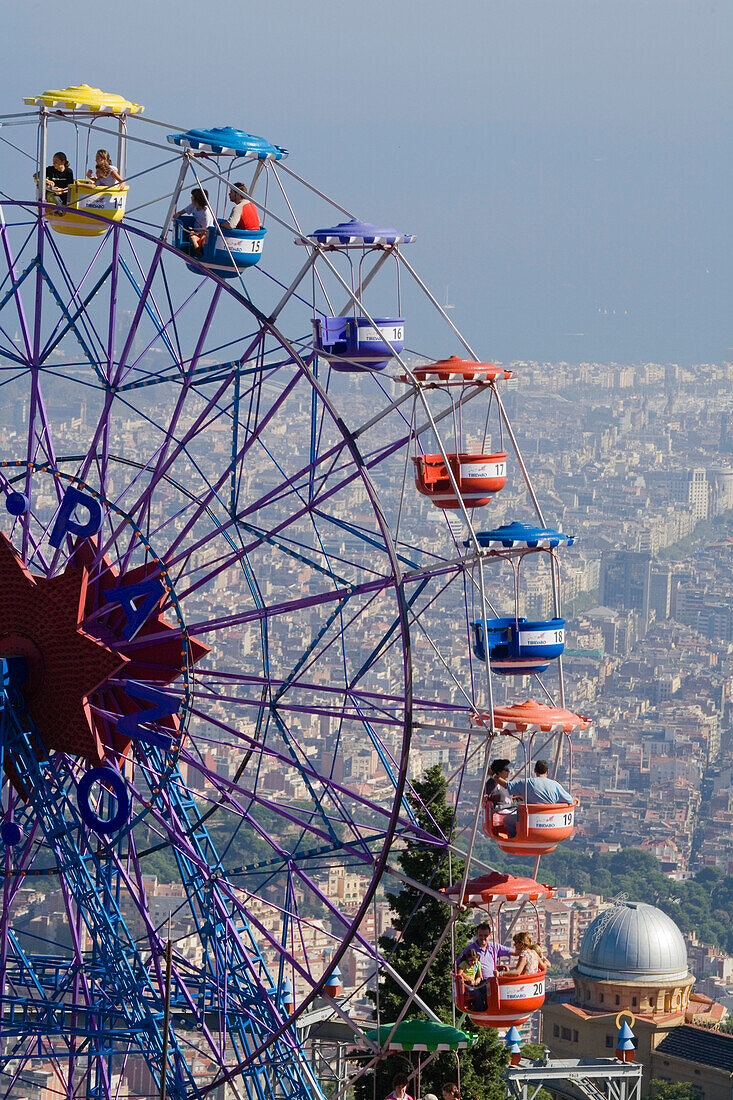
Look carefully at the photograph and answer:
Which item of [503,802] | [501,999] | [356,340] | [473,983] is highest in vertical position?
[356,340]

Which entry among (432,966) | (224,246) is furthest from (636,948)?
(224,246)

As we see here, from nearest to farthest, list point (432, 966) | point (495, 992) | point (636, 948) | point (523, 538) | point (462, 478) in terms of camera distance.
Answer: point (495, 992) < point (523, 538) < point (462, 478) < point (432, 966) < point (636, 948)

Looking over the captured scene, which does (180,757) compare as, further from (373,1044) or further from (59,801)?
(373,1044)

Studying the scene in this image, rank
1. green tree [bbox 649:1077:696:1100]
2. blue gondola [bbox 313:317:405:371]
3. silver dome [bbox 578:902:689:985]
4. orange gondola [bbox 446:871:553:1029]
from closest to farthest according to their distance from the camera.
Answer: orange gondola [bbox 446:871:553:1029], blue gondola [bbox 313:317:405:371], green tree [bbox 649:1077:696:1100], silver dome [bbox 578:902:689:985]

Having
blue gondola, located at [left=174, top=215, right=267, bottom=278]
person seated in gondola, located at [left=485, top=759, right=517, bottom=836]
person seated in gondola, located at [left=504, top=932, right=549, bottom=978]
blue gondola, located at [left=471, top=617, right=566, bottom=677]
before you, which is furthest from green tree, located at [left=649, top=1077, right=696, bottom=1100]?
blue gondola, located at [left=174, top=215, right=267, bottom=278]

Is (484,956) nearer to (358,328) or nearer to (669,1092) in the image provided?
(358,328)

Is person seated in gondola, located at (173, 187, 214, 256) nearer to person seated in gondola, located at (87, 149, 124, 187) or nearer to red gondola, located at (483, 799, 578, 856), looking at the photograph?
person seated in gondola, located at (87, 149, 124, 187)
